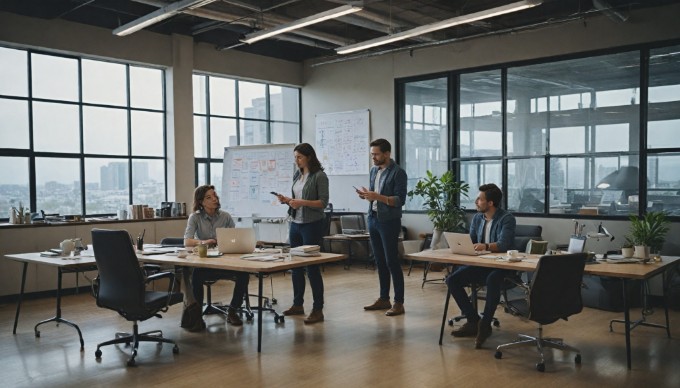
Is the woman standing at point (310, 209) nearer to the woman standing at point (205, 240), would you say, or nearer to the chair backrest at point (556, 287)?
the woman standing at point (205, 240)

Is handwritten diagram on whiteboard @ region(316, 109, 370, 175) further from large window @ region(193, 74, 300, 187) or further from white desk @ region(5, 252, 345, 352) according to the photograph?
white desk @ region(5, 252, 345, 352)

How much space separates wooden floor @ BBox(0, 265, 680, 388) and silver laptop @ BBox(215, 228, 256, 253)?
724 millimetres

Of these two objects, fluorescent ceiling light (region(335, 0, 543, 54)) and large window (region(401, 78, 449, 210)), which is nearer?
fluorescent ceiling light (region(335, 0, 543, 54))

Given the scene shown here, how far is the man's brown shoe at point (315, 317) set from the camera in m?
5.66

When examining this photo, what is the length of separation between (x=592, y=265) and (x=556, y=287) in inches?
16.7

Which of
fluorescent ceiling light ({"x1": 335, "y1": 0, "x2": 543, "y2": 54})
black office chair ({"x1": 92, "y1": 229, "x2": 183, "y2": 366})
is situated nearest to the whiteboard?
fluorescent ceiling light ({"x1": 335, "y1": 0, "x2": 543, "y2": 54})

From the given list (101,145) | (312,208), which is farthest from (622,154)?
(101,145)

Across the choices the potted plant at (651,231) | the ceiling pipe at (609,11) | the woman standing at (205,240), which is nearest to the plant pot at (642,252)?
the potted plant at (651,231)

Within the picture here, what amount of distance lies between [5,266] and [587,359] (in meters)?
6.05

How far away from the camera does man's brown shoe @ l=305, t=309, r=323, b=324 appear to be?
5.66m

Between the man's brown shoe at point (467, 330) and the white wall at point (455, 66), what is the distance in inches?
116

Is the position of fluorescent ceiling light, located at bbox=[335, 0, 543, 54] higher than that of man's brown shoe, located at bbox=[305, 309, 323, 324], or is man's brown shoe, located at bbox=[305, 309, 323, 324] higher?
fluorescent ceiling light, located at bbox=[335, 0, 543, 54]

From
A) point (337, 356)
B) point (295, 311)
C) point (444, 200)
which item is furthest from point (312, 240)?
point (444, 200)

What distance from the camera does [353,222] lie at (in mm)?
9797
